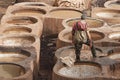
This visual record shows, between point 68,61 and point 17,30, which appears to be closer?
point 68,61

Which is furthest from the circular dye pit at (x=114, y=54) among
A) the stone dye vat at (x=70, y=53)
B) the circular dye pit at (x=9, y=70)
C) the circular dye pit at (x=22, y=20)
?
the circular dye pit at (x=22, y=20)

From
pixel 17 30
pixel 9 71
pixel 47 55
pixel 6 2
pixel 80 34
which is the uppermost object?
pixel 80 34

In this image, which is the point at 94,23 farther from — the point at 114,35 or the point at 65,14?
the point at 65,14

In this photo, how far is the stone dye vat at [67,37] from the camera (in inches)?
571

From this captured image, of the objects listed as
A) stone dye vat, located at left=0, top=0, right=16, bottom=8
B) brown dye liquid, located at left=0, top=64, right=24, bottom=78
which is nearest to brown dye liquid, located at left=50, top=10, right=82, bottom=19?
brown dye liquid, located at left=0, top=64, right=24, bottom=78

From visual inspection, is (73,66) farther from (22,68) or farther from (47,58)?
(47,58)

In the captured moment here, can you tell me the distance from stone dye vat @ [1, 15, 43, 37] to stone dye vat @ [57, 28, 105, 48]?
3.86ft

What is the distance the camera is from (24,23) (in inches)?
681

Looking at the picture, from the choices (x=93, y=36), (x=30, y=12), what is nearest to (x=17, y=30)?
(x=30, y=12)

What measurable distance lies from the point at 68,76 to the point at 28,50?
2.74 metres

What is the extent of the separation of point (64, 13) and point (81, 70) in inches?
257

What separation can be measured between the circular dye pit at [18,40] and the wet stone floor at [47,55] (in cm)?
183

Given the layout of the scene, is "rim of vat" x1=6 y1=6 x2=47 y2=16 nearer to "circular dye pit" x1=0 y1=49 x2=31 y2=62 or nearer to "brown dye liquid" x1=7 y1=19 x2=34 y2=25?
"brown dye liquid" x1=7 y1=19 x2=34 y2=25

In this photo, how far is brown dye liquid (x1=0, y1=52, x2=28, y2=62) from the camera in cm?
1358
